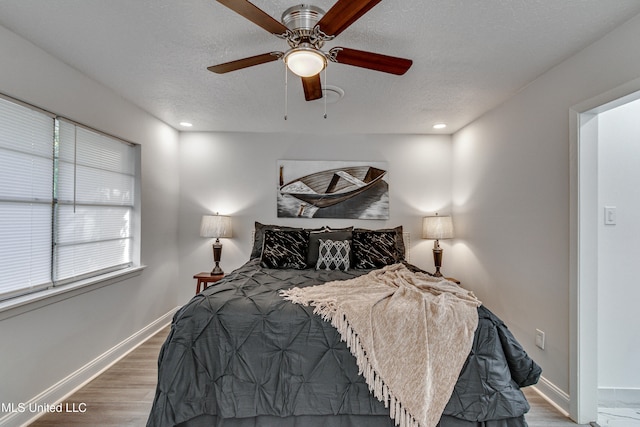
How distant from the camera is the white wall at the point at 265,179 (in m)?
3.83

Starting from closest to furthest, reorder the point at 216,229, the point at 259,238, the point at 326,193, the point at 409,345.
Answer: the point at 409,345
the point at 259,238
the point at 216,229
the point at 326,193

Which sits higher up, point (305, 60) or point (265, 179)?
point (305, 60)

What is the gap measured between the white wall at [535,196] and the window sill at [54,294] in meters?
3.48

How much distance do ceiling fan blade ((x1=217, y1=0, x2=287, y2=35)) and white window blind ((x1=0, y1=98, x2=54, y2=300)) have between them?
166 cm

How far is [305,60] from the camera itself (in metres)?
1.46

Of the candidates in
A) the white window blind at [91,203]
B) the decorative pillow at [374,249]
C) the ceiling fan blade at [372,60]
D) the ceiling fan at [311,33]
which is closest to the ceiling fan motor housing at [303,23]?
the ceiling fan at [311,33]

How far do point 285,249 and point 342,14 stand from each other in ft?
7.11

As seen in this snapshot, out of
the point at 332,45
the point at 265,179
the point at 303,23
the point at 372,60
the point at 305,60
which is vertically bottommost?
the point at 265,179

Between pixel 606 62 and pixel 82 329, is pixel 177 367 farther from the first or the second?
pixel 606 62

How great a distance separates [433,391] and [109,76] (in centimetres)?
313

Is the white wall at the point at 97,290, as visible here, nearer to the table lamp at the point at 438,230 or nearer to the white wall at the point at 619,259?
the table lamp at the point at 438,230

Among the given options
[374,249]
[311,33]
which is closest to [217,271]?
[374,249]

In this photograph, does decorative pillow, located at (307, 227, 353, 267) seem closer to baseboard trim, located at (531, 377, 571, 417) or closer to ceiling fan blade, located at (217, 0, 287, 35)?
baseboard trim, located at (531, 377, 571, 417)

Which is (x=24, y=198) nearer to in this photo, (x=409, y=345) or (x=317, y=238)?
(x=317, y=238)
